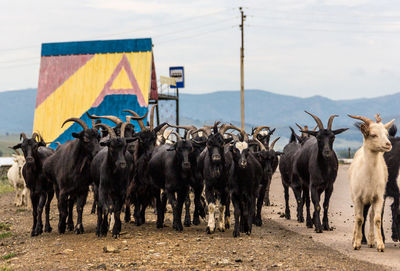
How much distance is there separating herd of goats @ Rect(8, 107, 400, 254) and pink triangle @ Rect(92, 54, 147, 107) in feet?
64.1

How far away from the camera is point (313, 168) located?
642 inches

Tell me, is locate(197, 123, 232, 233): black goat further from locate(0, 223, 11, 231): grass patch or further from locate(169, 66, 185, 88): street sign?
locate(169, 66, 185, 88): street sign

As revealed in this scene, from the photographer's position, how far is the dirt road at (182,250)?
11.0 m

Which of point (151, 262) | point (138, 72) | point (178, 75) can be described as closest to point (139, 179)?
point (151, 262)

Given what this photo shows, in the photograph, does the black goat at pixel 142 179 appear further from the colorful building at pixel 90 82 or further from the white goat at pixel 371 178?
the colorful building at pixel 90 82

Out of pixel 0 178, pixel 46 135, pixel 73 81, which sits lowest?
pixel 0 178

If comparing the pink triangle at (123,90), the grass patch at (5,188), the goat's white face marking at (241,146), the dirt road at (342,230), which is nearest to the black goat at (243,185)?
the goat's white face marking at (241,146)

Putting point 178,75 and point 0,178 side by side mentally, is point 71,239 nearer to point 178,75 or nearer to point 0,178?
point 0,178

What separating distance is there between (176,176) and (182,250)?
152 inches

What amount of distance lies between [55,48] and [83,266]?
33.4m

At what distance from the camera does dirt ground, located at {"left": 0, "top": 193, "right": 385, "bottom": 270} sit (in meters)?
11.0

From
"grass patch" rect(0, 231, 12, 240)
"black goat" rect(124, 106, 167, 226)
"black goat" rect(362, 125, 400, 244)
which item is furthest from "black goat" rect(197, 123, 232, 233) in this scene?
"grass patch" rect(0, 231, 12, 240)

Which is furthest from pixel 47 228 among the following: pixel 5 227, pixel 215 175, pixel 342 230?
pixel 342 230

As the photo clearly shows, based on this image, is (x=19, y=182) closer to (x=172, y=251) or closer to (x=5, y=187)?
(x=5, y=187)
